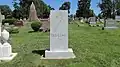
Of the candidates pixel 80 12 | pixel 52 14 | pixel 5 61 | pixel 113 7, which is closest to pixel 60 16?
pixel 52 14

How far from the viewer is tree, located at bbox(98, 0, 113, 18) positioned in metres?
69.1

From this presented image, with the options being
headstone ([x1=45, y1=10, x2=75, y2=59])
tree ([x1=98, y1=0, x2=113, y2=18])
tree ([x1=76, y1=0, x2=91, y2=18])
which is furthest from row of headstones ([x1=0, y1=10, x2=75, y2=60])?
tree ([x1=76, y1=0, x2=91, y2=18])

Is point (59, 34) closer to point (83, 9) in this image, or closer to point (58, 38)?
point (58, 38)

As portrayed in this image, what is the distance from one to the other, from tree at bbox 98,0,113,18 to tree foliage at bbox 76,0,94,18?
13.1 m

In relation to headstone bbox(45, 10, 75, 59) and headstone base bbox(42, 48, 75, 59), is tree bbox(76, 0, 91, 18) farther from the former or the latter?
headstone base bbox(42, 48, 75, 59)

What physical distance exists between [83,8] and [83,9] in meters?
0.34

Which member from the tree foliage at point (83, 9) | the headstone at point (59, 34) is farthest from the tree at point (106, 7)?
the headstone at point (59, 34)

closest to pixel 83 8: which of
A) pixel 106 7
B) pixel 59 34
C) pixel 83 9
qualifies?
pixel 83 9

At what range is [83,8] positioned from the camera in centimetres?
8519

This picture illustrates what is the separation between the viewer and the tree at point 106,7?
69.1 meters

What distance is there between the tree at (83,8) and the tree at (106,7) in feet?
42.9

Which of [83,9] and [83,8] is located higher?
[83,8]

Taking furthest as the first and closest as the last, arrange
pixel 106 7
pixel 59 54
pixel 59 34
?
1. pixel 106 7
2. pixel 59 34
3. pixel 59 54

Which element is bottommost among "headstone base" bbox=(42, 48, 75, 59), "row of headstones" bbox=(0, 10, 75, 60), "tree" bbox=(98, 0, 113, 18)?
"headstone base" bbox=(42, 48, 75, 59)
